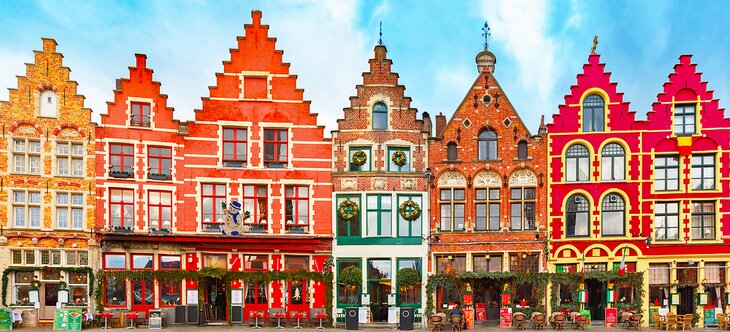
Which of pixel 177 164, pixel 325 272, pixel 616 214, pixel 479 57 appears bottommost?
pixel 325 272

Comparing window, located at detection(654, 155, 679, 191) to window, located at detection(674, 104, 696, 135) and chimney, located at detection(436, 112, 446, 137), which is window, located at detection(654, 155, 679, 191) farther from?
chimney, located at detection(436, 112, 446, 137)

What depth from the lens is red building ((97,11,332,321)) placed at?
26.6 meters

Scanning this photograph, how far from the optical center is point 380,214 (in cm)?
2769

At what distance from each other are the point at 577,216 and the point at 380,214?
8.87 m

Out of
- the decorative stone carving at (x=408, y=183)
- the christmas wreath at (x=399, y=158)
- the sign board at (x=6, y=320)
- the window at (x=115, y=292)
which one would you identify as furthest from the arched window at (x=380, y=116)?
the sign board at (x=6, y=320)

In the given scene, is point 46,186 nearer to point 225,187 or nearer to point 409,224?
point 225,187

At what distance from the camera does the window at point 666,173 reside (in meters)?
27.0

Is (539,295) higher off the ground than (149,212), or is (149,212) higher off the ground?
(149,212)

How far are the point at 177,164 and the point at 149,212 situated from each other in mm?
2434

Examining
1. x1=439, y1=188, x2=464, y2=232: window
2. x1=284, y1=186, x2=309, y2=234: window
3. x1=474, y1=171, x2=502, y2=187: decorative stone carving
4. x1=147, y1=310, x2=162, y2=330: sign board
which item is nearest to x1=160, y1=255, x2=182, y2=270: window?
x1=147, y1=310, x2=162, y2=330: sign board

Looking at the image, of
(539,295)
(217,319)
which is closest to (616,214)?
(539,295)

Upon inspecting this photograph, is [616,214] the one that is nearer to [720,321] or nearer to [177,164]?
[720,321]

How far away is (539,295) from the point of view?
26.7 metres

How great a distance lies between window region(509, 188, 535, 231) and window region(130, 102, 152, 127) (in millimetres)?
16690
